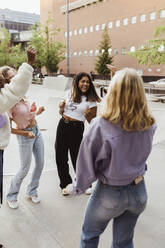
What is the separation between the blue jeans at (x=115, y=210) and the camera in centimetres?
170

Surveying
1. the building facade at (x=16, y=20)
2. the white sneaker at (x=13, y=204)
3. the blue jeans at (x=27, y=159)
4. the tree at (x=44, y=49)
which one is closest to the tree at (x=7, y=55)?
the tree at (x=44, y=49)

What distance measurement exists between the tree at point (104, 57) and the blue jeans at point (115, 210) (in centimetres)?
3684

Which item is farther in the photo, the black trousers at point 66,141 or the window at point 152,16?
the window at point 152,16

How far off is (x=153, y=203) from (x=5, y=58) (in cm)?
3393

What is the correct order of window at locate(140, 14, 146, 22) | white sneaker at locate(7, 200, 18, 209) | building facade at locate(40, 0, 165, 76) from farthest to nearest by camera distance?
window at locate(140, 14, 146, 22)
building facade at locate(40, 0, 165, 76)
white sneaker at locate(7, 200, 18, 209)

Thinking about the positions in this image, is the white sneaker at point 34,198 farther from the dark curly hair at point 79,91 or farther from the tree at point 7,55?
the tree at point 7,55

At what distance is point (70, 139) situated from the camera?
3.53 meters

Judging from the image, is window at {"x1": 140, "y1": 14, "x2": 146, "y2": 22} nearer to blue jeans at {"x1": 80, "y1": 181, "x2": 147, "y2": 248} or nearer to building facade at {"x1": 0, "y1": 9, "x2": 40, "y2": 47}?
blue jeans at {"x1": 80, "y1": 181, "x2": 147, "y2": 248}

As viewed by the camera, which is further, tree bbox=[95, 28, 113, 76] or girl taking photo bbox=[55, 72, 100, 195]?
tree bbox=[95, 28, 113, 76]

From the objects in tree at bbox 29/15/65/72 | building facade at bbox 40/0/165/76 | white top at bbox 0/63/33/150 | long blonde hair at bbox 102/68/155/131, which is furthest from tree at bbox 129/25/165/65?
building facade at bbox 40/0/165/76

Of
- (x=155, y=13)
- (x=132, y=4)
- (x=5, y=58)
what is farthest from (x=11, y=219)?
(x=132, y=4)

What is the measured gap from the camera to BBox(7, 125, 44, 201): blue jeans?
304 centimetres

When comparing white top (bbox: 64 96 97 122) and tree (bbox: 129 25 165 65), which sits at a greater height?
tree (bbox: 129 25 165 65)

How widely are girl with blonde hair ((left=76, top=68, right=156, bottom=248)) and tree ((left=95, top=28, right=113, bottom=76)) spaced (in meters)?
36.9
